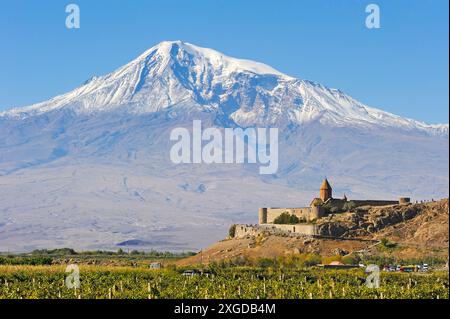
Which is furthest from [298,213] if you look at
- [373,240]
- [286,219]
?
[373,240]

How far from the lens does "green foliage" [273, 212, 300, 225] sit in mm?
75812

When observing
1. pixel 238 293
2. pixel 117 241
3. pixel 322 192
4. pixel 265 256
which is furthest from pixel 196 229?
pixel 238 293

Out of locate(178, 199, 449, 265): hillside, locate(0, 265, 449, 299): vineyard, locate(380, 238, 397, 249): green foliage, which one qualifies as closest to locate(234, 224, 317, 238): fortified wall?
locate(178, 199, 449, 265): hillside

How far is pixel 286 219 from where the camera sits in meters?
77.4

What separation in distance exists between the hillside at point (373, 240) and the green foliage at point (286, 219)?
4031 mm

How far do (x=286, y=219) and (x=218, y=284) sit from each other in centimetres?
3401

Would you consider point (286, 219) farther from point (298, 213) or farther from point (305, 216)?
point (305, 216)

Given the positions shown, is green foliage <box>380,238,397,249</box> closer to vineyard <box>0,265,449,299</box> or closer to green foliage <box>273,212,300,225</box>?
green foliage <box>273,212,300,225</box>

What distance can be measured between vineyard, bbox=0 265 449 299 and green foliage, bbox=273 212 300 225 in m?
21.1

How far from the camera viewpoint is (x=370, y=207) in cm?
7531

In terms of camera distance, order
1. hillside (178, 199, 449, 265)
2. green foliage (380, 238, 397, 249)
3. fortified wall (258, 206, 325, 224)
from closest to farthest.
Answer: hillside (178, 199, 449, 265) < green foliage (380, 238, 397, 249) < fortified wall (258, 206, 325, 224)

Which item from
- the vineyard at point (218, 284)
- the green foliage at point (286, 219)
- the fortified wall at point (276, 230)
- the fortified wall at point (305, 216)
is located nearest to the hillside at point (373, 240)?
the fortified wall at point (276, 230)
